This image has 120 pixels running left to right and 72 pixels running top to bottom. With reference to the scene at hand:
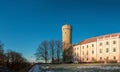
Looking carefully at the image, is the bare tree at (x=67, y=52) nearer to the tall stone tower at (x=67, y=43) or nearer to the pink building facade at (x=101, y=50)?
the tall stone tower at (x=67, y=43)

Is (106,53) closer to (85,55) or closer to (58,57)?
(85,55)

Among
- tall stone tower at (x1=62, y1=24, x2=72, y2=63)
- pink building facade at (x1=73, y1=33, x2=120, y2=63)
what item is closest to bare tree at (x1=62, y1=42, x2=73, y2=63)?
tall stone tower at (x1=62, y1=24, x2=72, y2=63)

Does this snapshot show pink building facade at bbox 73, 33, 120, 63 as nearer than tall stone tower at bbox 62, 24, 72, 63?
Yes

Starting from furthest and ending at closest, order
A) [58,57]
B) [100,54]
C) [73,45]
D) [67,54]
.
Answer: [73,45] < [67,54] < [58,57] < [100,54]

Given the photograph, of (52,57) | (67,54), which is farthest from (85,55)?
(52,57)

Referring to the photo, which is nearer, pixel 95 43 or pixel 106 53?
pixel 106 53

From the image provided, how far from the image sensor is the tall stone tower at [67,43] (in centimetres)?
10771

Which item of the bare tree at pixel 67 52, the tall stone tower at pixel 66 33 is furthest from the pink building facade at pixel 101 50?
the tall stone tower at pixel 66 33

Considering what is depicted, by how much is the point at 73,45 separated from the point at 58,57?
17.6m

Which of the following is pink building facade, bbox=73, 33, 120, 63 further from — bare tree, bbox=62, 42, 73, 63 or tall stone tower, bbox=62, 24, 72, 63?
tall stone tower, bbox=62, 24, 72, 63

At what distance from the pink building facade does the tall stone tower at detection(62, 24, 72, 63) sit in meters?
4.19

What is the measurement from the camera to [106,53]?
300ft

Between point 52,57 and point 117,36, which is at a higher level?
point 117,36

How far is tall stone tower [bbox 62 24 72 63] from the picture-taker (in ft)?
353
